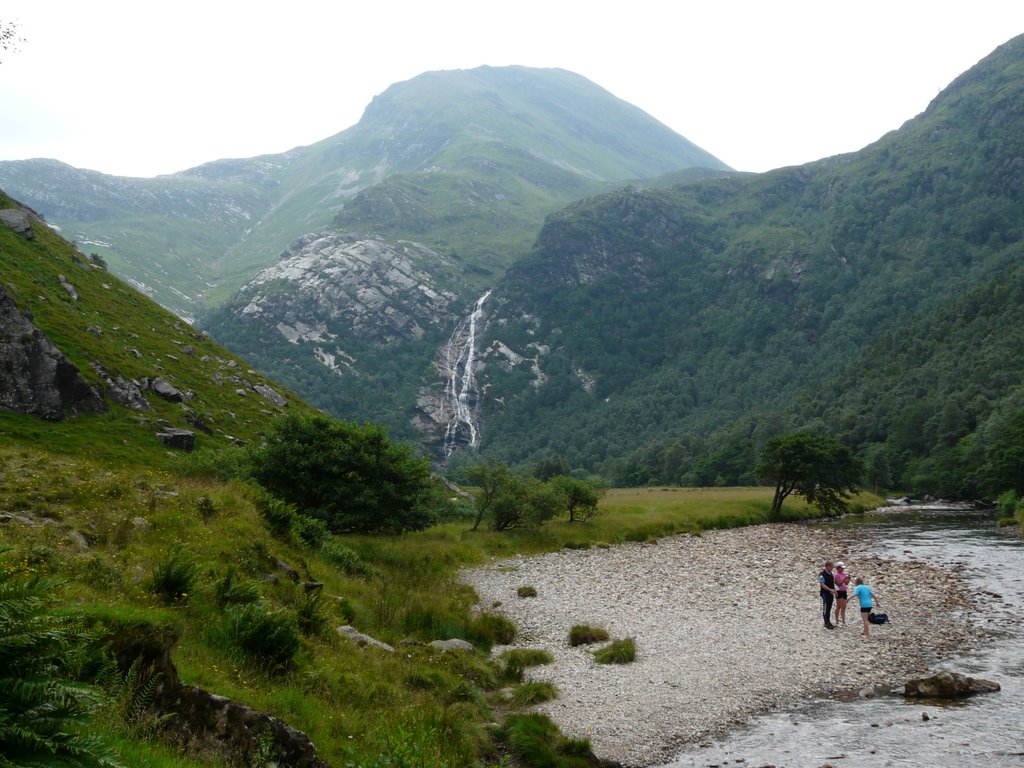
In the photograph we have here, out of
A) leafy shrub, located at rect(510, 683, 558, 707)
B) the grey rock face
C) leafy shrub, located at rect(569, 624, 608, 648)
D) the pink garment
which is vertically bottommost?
leafy shrub, located at rect(569, 624, 608, 648)

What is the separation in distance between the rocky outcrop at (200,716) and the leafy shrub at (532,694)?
853 cm

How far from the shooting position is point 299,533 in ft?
82.3

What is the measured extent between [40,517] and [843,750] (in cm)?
1960

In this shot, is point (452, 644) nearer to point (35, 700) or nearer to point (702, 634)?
point (702, 634)

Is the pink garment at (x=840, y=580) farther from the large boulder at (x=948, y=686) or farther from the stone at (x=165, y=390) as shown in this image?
the stone at (x=165, y=390)

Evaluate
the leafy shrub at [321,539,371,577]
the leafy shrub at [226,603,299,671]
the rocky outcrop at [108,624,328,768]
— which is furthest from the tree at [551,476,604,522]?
the rocky outcrop at [108,624,328,768]

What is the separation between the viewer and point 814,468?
225ft

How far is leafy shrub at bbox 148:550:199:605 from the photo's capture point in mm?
12953

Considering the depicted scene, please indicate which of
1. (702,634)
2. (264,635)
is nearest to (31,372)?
(264,635)

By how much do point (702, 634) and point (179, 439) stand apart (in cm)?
4293

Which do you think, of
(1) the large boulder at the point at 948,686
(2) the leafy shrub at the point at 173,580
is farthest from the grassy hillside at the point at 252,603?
(1) the large boulder at the point at 948,686

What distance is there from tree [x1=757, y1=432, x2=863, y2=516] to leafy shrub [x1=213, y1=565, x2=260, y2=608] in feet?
209

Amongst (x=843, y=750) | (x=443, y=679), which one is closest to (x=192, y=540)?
(x=443, y=679)

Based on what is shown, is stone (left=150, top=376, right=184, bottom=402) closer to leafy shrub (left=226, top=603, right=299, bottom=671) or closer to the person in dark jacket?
leafy shrub (left=226, top=603, right=299, bottom=671)
